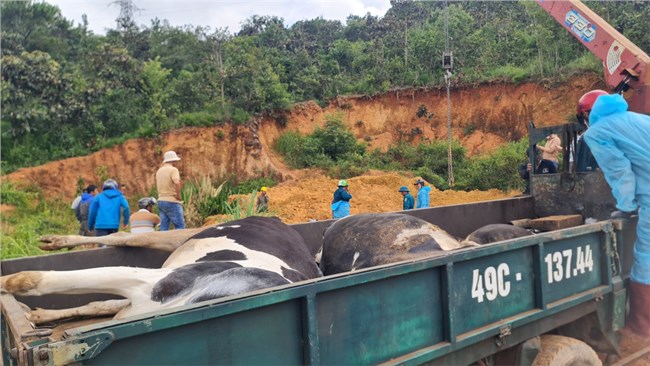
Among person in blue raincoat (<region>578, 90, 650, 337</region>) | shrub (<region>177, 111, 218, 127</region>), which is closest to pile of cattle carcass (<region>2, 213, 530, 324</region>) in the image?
person in blue raincoat (<region>578, 90, 650, 337</region>)

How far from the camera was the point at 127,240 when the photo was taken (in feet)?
11.9

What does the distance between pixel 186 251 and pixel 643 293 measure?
10.2ft

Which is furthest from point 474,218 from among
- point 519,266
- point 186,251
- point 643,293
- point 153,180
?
point 153,180

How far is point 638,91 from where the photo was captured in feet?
26.0

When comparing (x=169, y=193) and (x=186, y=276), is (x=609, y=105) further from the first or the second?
(x=169, y=193)

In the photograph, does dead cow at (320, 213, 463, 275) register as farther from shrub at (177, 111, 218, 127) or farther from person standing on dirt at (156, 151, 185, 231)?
shrub at (177, 111, 218, 127)

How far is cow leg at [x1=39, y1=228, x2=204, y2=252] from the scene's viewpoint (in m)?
3.48

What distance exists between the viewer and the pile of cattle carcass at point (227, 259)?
2.59 m

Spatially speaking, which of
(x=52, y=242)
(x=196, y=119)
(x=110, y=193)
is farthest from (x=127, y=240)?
(x=196, y=119)

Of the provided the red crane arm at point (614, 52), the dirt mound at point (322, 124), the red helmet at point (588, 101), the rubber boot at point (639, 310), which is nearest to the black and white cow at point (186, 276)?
the rubber boot at point (639, 310)

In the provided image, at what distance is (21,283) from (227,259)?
1056mm

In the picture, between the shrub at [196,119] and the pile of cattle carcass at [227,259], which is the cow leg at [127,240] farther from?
the shrub at [196,119]

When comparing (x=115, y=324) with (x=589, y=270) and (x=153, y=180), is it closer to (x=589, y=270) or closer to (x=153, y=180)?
(x=589, y=270)

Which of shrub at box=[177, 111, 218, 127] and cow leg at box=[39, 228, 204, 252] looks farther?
shrub at box=[177, 111, 218, 127]
